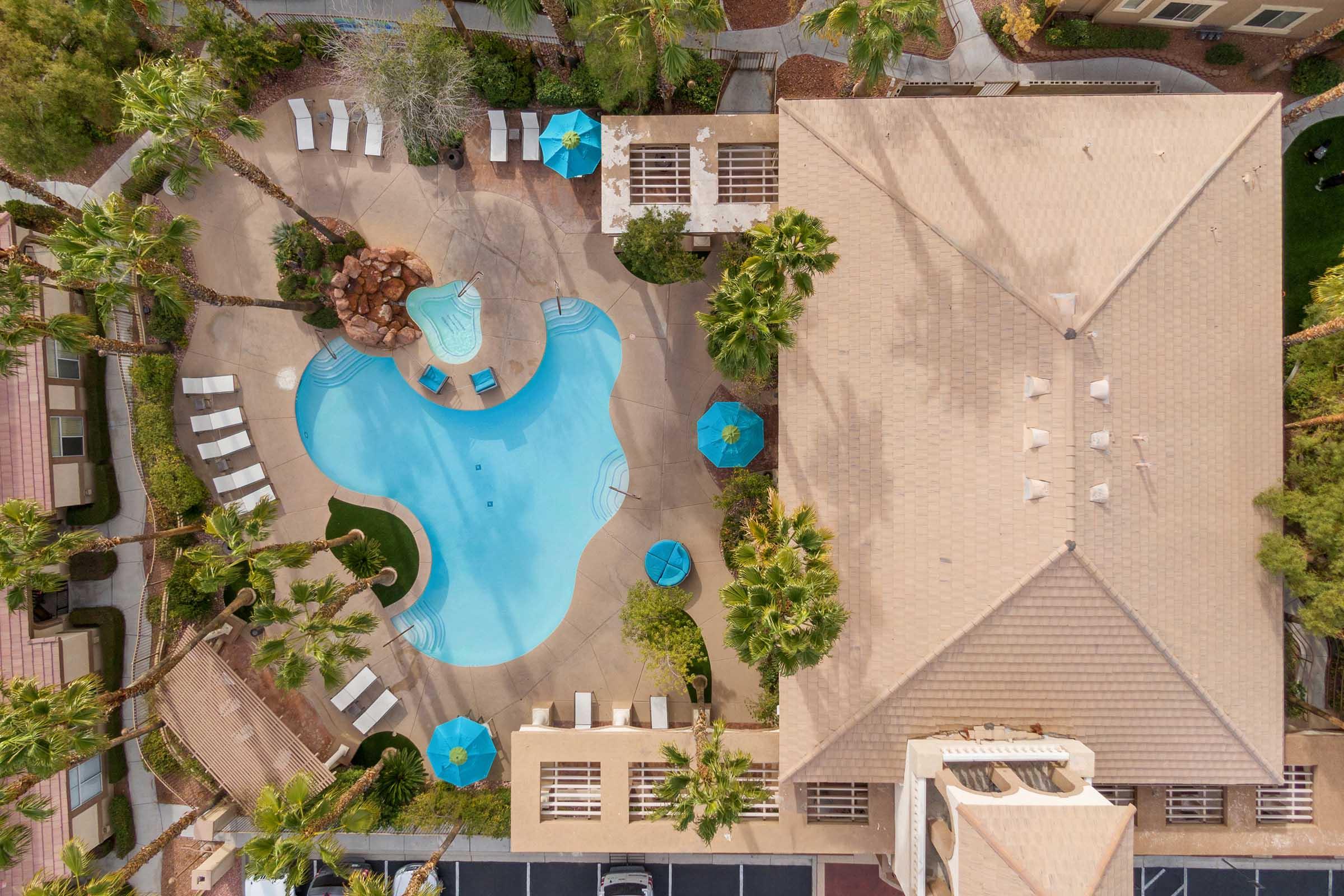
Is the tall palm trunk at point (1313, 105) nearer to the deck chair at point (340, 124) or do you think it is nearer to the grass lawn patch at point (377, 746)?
the deck chair at point (340, 124)

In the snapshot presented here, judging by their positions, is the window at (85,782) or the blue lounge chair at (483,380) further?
the blue lounge chair at (483,380)

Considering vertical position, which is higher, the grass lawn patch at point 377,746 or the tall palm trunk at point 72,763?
the tall palm trunk at point 72,763

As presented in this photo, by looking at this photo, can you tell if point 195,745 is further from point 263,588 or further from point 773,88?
point 773,88

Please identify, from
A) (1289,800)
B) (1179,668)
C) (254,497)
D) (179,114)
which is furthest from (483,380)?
(1289,800)

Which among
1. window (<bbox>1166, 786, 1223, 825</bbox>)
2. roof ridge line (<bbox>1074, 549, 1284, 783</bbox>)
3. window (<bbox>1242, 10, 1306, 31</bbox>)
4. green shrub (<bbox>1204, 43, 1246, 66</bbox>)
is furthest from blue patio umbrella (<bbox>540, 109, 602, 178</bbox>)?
window (<bbox>1166, 786, 1223, 825</bbox>)

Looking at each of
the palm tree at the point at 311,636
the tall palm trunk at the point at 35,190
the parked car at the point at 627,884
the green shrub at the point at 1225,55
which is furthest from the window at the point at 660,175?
the parked car at the point at 627,884

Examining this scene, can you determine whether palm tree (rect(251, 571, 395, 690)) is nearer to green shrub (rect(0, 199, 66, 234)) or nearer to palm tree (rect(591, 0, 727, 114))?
green shrub (rect(0, 199, 66, 234))
